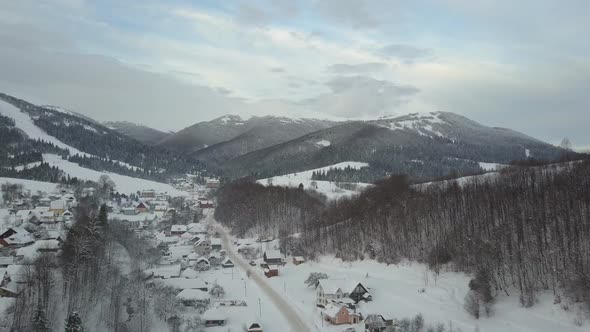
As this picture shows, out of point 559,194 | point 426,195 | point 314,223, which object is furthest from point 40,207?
point 559,194

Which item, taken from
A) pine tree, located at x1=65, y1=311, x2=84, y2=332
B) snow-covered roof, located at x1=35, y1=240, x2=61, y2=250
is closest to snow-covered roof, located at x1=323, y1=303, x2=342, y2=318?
pine tree, located at x1=65, y1=311, x2=84, y2=332

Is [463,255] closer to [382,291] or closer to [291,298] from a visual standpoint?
[382,291]

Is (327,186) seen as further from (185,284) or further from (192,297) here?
(192,297)

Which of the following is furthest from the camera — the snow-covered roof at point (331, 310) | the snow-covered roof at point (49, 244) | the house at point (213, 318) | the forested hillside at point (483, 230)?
the snow-covered roof at point (49, 244)

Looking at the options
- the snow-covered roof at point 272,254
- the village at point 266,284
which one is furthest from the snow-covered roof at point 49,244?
the snow-covered roof at point 272,254

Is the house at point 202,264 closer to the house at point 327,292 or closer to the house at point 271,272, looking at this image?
the house at point 271,272

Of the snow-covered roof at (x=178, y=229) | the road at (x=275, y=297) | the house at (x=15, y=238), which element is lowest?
the road at (x=275, y=297)
